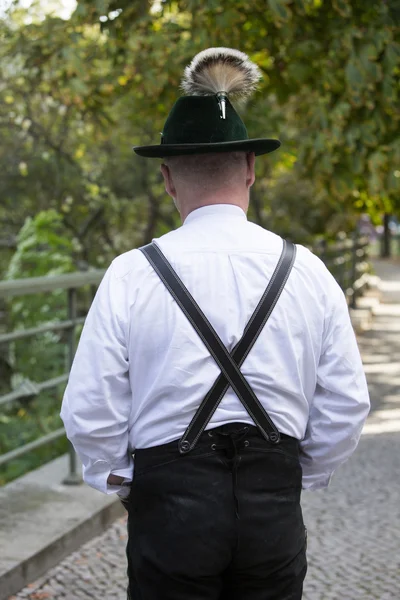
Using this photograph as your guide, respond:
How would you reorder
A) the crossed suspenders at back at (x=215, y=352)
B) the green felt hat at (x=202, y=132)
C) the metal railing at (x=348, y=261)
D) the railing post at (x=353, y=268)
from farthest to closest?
the railing post at (x=353, y=268)
the metal railing at (x=348, y=261)
the green felt hat at (x=202, y=132)
the crossed suspenders at back at (x=215, y=352)

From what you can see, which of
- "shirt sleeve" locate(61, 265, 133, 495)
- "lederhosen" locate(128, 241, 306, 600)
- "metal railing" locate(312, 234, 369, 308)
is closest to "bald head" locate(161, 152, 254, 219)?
"lederhosen" locate(128, 241, 306, 600)

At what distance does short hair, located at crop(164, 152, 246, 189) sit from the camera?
2.34 meters

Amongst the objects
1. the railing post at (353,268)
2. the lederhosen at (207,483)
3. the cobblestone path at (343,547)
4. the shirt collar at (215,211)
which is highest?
the shirt collar at (215,211)

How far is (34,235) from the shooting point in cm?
880

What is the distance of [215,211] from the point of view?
2.34 meters

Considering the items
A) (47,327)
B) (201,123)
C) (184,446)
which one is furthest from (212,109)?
(47,327)

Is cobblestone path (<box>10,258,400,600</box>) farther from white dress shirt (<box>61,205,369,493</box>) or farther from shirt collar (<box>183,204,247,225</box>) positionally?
shirt collar (<box>183,204,247,225</box>)

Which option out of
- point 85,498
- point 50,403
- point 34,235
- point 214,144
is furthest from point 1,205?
point 214,144

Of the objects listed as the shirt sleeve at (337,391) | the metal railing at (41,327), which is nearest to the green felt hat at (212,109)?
the shirt sleeve at (337,391)

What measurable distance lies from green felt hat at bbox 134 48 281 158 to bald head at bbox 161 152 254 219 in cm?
3

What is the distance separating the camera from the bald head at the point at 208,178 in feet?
7.68

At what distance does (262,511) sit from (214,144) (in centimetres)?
85

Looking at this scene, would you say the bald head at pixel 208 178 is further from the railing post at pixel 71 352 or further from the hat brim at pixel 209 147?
the railing post at pixel 71 352

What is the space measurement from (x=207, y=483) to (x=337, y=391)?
400 mm
